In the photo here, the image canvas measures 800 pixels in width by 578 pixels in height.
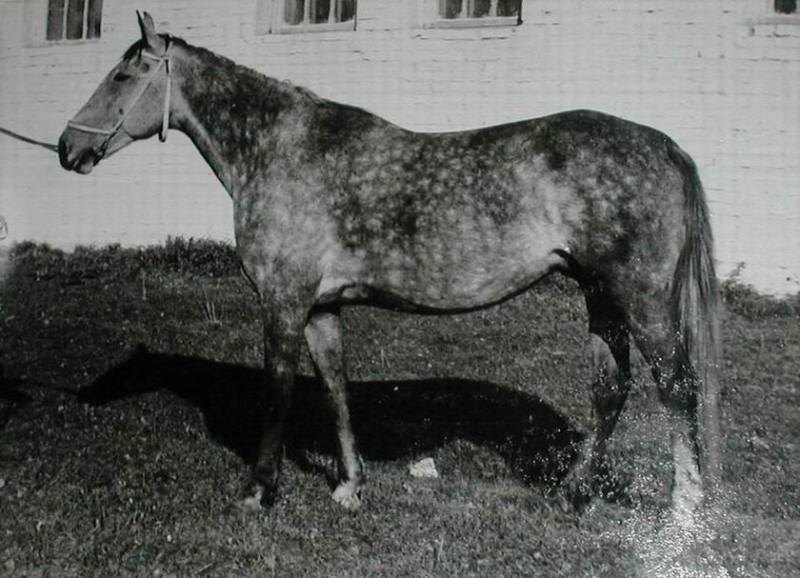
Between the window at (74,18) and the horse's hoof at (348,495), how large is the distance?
16.7 feet

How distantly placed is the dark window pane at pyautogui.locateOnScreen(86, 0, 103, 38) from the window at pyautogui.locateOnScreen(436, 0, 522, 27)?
3687 mm

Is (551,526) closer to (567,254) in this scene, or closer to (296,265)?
(567,254)

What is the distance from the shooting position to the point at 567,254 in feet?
12.7

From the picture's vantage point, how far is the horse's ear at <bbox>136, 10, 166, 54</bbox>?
429 cm

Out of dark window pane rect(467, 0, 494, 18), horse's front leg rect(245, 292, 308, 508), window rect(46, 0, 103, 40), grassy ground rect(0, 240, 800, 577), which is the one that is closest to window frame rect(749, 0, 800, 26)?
grassy ground rect(0, 240, 800, 577)

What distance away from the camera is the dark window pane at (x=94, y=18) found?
23.9ft

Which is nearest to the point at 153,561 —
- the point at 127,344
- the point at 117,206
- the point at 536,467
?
the point at 536,467

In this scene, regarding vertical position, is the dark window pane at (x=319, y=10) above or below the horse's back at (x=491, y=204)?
above

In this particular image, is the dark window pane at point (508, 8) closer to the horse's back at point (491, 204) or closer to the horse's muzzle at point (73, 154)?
the horse's back at point (491, 204)

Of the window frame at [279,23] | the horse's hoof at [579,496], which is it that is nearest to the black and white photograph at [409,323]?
the horse's hoof at [579,496]

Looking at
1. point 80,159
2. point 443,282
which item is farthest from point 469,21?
point 443,282

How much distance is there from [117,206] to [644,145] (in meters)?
5.87

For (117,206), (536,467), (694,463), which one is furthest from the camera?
(117,206)

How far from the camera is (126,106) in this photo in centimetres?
436
